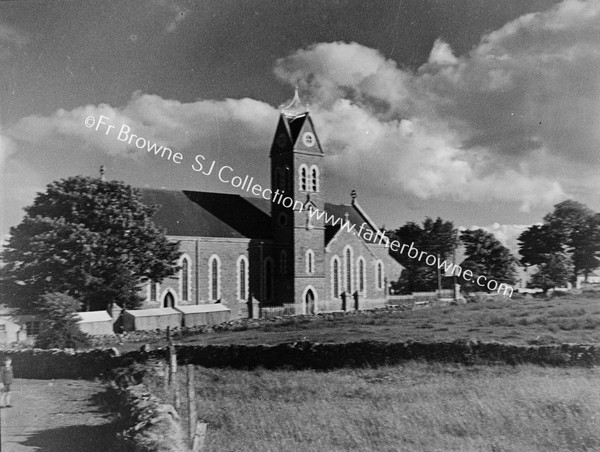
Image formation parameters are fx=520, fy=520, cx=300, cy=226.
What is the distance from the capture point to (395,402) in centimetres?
1060

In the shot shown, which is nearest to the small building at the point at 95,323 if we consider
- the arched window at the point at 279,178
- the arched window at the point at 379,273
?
the arched window at the point at 279,178

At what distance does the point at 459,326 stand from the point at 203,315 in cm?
941

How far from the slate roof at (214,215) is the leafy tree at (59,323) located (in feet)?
29.5

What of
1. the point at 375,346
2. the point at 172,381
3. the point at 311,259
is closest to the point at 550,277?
the point at 375,346

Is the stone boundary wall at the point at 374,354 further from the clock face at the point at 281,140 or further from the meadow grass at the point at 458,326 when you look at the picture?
the clock face at the point at 281,140

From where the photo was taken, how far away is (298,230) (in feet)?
104

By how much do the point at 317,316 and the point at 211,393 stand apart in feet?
19.5

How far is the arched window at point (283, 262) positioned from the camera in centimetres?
3156

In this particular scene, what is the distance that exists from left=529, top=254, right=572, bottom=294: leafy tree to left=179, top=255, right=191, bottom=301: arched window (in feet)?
59.5

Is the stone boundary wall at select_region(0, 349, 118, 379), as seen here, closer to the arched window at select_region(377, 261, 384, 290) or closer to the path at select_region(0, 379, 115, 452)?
the path at select_region(0, 379, 115, 452)

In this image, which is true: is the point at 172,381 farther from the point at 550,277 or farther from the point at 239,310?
the point at 239,310

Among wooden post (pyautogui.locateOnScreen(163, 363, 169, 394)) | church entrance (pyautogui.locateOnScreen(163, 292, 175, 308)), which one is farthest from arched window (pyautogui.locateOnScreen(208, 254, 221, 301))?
wooden post (pyautogui.locateOnScreen(163, 363, 169, 394))

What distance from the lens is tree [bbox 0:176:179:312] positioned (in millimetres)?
14219

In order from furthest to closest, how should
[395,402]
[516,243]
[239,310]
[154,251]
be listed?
[239,310], [154,251], [516,243], [395,402]
